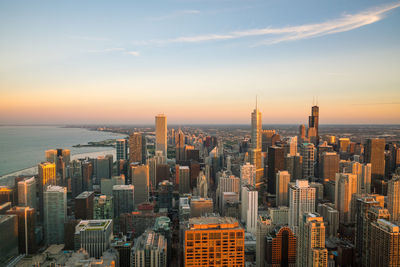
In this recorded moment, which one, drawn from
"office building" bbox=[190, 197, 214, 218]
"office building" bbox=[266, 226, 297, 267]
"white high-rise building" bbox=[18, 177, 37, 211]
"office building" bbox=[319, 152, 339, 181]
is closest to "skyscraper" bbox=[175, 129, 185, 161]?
"office building" bbox=[190, 197, 214, 218]

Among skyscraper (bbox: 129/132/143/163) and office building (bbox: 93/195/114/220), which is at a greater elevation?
skyscraper (bbox: 129/132/143/163)

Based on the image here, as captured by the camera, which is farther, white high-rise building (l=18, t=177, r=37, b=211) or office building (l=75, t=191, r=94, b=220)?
office building (l=75, t=191, r=94, b=220)

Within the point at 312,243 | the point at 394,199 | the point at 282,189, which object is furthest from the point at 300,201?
the point at 312,243

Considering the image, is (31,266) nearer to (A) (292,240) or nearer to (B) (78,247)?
(B) (78,247)

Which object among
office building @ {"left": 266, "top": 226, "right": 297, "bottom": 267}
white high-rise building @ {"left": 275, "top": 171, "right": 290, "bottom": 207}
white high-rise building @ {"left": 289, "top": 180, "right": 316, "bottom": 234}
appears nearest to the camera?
office building @ {"left": 266, "top": 226, "right": 297, "bottom": 267}

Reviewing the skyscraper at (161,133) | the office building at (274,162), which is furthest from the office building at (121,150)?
the office building at (274,162)

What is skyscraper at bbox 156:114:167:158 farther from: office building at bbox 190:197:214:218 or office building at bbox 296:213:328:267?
office building at bbox 296:213:328:267

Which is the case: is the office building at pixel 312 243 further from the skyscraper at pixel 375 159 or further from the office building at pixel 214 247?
the skyscraper at pixel 375 159
